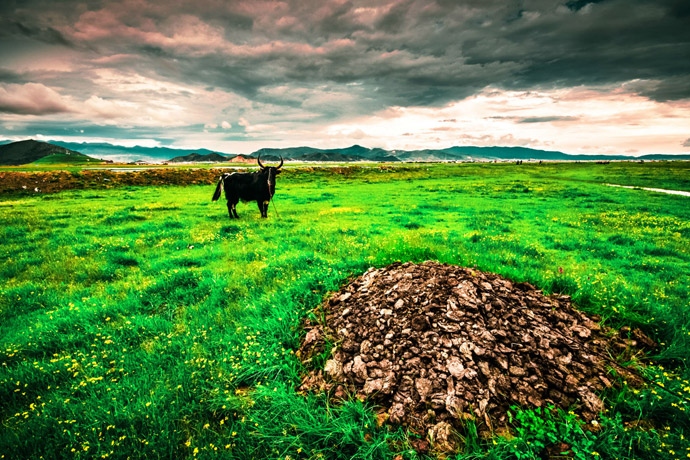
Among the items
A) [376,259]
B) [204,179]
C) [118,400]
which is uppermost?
[204,179]

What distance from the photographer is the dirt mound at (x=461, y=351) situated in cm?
334

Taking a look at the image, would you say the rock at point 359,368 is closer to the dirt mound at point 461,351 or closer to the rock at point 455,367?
the dirt mound at point 461,351

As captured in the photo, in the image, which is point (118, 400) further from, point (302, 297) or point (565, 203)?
point (565, 203)

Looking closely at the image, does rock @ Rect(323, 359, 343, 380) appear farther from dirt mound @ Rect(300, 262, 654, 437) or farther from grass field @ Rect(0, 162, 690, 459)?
grass field @ Rect(0, 162, 690, 459)

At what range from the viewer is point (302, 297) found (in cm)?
585

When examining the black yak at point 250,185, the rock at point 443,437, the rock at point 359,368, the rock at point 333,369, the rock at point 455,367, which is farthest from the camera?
the black yak at point 250,185

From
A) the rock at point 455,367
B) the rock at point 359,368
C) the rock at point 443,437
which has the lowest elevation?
the rock at point 443,437

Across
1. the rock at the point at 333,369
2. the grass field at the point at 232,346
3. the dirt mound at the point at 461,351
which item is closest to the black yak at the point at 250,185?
the grass field at the point at 232,346

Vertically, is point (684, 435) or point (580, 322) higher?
point (580, 322)

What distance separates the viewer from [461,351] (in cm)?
372

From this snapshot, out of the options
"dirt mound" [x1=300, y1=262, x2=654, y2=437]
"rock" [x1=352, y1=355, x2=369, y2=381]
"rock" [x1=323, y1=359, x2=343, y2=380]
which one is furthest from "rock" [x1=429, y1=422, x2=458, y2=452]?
"rock" [x1=323, y1=359, x2=343, y2=380]

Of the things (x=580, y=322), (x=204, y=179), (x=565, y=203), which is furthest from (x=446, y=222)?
(x=204, y=179)

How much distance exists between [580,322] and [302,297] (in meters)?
5.03

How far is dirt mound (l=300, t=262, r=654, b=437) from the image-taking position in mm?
3336
